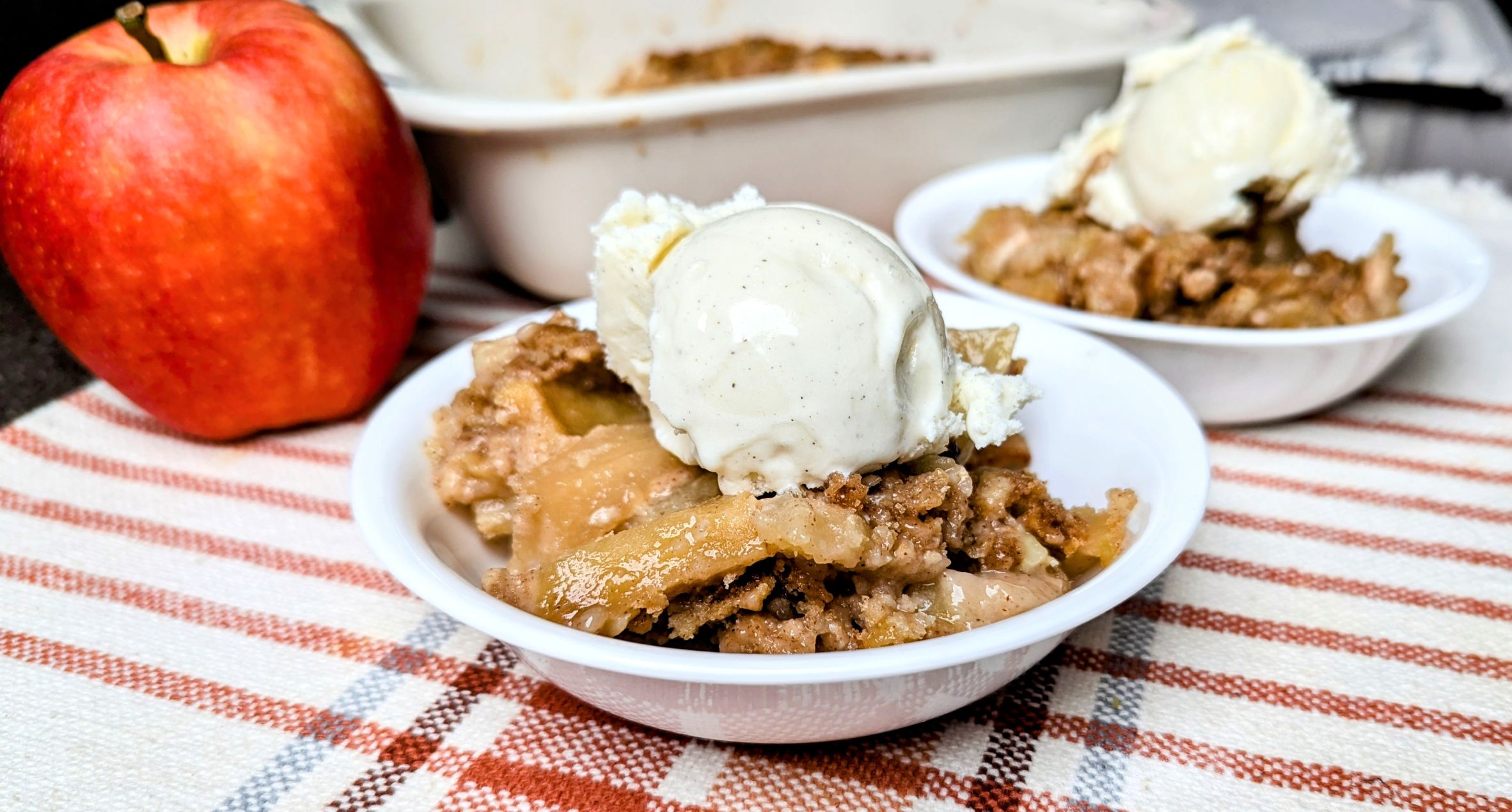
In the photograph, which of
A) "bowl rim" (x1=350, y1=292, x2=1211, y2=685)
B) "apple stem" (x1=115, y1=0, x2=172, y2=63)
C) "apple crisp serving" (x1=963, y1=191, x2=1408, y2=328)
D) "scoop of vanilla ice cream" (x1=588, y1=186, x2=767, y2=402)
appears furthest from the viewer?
"apple crisp serving" (x1=963, y1=191, x2=1408, y2=328)

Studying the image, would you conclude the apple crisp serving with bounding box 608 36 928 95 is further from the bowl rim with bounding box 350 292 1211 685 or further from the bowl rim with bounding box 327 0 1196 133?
the bowl rim with bounding box 350 292 1211 685

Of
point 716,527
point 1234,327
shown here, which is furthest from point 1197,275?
point 716,527

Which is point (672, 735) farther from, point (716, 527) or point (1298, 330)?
point (1298, 330)

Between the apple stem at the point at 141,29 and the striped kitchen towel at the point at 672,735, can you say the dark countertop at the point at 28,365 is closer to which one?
the striped kitchen towel at the point at 672,735

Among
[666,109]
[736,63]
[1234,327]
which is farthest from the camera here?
[736,63]

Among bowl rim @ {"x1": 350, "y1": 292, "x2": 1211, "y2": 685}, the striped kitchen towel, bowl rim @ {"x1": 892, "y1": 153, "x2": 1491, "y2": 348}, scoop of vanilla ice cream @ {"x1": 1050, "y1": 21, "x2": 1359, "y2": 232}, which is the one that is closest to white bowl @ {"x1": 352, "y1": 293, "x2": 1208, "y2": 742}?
bowl rim @ {"x1": 350, "y1": 292, "x2": 1211, "y2": 685}
